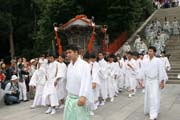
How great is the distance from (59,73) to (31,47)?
25223 millimetres

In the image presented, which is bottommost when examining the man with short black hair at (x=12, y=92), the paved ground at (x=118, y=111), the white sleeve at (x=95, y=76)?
the paved ground at (x=118, y=111)

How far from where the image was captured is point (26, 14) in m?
34.3

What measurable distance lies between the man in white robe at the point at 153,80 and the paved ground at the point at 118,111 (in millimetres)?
359

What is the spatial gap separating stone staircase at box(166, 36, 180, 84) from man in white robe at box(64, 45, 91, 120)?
12.8m

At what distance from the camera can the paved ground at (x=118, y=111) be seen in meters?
9.73

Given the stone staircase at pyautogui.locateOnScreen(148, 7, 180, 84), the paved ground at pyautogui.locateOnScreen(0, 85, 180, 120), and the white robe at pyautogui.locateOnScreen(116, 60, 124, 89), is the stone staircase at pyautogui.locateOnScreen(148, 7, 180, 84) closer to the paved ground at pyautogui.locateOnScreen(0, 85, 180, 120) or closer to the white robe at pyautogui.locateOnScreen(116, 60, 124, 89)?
the white robe at pyautogui.locateOnScreen(116, 60, 124, 89)

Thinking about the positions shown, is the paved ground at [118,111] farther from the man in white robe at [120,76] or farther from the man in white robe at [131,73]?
the man in white robe at [120,76]

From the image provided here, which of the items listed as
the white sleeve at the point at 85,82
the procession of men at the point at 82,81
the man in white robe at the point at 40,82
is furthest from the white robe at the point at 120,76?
the white sleeve at the point at 85,82

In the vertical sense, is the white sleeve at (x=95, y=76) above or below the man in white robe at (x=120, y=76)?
above

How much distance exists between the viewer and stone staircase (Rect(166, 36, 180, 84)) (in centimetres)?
1836

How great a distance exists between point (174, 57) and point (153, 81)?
13024mm

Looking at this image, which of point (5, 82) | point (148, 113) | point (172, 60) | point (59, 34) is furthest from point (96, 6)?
point (148, 113)

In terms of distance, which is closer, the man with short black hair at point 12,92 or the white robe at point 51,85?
the white robe at point 51,85

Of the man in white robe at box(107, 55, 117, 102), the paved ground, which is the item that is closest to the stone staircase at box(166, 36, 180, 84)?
the paved ground
